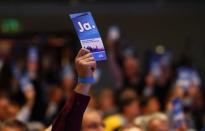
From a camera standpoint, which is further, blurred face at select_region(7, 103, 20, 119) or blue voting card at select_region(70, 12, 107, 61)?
blurred face at select_region(7, 103, 20, 119)

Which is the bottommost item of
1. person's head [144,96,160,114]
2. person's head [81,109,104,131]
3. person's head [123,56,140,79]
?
person's head [123,56,140,79]

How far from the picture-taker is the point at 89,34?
467 cm

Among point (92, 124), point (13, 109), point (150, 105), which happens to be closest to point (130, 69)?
point (150, 105)

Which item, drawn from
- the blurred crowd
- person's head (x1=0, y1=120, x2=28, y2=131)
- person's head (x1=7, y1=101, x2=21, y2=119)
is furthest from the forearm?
person's head (x1=7, y1=101, x2=21, y2=119)

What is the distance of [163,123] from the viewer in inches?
272

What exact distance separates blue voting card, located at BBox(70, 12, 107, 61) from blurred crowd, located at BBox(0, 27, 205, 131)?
1006mm

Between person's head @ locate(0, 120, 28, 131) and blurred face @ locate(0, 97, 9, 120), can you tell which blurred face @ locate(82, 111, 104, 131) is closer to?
person's head @ locate(0, 120, 28, 131)

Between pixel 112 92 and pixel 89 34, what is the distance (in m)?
6.49

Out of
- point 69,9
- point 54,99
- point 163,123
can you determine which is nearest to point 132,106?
point 54,99

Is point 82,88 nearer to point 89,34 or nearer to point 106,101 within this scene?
point 89,34

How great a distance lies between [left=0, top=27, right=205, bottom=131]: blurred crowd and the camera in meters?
7.41

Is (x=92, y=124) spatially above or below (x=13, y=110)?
above

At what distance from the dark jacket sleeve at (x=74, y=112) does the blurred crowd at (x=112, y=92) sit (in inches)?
37.6

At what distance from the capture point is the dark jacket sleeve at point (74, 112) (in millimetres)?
4574
